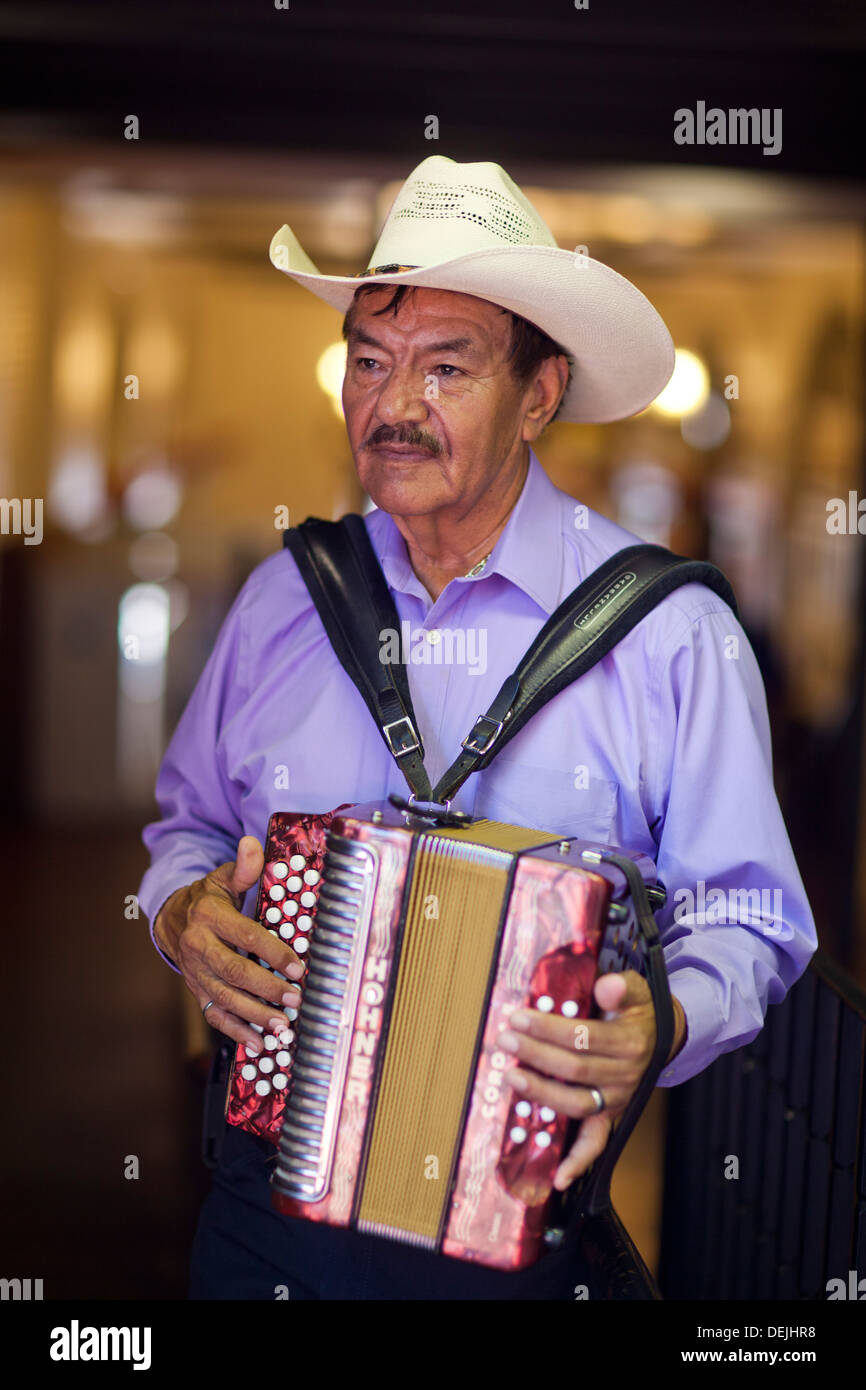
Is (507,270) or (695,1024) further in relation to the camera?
(507,270)

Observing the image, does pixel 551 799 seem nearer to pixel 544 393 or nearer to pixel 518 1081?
pixel 518 1081

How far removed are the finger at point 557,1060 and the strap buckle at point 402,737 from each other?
45 centimetres

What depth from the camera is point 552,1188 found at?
1.42 m

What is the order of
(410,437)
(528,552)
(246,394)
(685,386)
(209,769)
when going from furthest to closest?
(246,394) → (685,386) → (209,769) → (528,552) → (410,437)

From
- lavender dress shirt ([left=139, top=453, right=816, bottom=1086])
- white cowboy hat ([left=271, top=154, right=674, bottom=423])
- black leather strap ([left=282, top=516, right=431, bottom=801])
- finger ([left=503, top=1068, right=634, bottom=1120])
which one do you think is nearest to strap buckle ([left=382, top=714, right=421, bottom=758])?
black leather strap ([left=282, top=516, right=431, bottom=801])

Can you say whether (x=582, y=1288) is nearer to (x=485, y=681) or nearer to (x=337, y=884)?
(x=337, y=884)

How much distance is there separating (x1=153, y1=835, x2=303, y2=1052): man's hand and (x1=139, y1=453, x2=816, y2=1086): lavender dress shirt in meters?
0.20

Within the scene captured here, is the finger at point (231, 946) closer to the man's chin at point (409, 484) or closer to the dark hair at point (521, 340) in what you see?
the man's chin at point (409, 484)

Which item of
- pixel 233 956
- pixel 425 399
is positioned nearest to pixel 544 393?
pixel 425 399

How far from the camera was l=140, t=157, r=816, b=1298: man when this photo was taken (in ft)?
5.54

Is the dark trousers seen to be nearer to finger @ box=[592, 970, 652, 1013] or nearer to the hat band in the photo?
finger @ box=[592, 970, 652, 1013]

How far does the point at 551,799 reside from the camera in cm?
180

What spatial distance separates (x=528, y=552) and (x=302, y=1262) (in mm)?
1033
